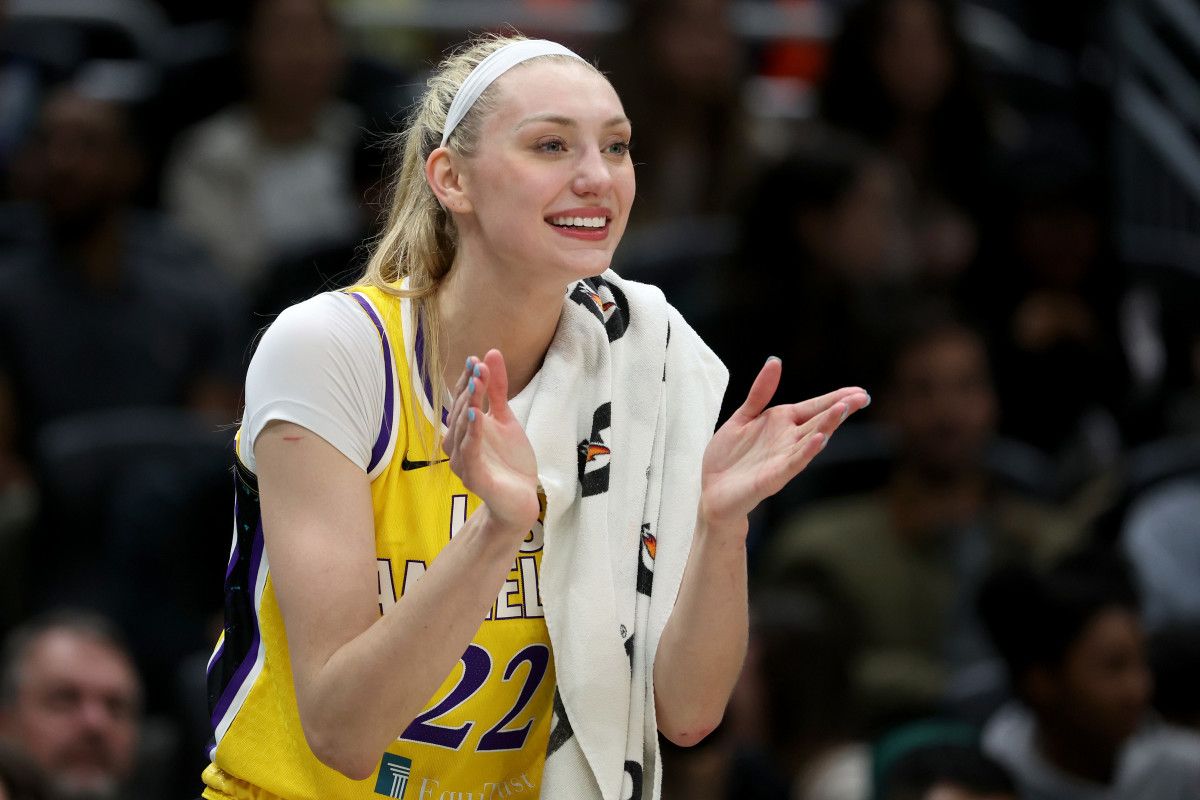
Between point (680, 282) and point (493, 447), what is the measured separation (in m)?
4.12

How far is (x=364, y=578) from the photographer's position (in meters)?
2.56

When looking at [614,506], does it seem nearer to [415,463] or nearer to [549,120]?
[415,463]

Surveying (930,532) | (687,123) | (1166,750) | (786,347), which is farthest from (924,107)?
(1166,750)

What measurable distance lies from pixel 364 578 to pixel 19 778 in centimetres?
194

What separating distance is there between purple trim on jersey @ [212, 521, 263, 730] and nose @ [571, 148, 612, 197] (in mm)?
674

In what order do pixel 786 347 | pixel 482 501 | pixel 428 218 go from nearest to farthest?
pixel 482 501 → pixel 428 218 → pixel 786 347

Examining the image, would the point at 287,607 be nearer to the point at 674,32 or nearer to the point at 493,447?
the point at 493,447

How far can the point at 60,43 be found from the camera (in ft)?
24.8

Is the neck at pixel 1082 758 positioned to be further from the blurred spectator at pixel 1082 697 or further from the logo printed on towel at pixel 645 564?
the logo printed on towel at pixel 645 564

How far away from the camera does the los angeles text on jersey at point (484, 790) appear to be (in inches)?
106

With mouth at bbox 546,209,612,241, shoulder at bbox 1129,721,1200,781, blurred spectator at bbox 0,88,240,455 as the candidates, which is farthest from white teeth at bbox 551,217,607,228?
blurred spectator at bbox 0,88,240,455

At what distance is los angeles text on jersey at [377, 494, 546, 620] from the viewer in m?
2.70

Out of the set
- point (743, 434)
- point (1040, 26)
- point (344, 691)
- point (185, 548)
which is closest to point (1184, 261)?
point (1040, 26)

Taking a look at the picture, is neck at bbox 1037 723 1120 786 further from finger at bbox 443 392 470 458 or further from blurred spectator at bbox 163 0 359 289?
blurred spectator at bbox 163 0 359 289
